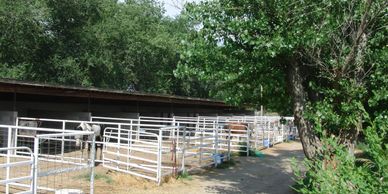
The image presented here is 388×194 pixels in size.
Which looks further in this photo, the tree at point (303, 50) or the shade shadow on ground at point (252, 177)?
the shade shadow on ground at point (252, 177)

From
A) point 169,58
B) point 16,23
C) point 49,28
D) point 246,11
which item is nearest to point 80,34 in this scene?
point 49,28

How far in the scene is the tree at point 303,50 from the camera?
7.79 meters

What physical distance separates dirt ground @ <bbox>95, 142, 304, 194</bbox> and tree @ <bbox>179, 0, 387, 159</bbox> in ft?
4.60

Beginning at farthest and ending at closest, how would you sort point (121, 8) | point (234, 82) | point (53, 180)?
point (121, 8) < point (53, 180) < point (234, 82)

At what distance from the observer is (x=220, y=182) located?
514 inches

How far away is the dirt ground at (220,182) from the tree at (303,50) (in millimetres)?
1403

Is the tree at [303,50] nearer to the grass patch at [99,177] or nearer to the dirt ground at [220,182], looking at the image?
the dirt ground at [220,182]

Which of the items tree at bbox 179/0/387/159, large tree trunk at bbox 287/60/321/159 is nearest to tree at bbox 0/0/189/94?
tree at bbox 179/0/387/159

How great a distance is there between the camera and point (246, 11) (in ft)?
28.0

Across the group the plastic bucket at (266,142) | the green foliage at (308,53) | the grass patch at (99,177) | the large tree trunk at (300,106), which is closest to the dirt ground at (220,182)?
the grass patch at (99,177)

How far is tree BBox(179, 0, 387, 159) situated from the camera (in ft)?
25.5

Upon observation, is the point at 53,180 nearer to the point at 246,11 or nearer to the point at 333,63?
the point at 246,11

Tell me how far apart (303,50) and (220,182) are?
5.75m

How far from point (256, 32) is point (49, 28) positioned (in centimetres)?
2941
